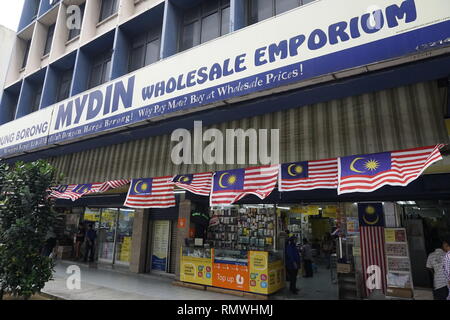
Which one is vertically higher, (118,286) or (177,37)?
(177,37)

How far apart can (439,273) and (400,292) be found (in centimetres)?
131

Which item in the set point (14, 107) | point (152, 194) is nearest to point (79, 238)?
point (14, 107)

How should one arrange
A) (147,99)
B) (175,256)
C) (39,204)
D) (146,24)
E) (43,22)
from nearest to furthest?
(39,204) → (147,99) → (146,24) → (175,256) → (43,22)

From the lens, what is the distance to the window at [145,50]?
34.5 feet

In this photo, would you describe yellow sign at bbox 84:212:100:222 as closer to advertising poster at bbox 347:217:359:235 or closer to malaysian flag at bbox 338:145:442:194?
advertising poster at bbox 347:217:359:235

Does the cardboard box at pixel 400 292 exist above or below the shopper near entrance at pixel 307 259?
below

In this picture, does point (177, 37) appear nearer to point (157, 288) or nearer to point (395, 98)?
point (395, 98)

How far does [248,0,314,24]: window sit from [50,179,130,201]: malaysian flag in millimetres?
6176

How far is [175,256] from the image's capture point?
37.3 ft

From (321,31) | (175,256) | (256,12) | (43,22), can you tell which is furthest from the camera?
(43,22)

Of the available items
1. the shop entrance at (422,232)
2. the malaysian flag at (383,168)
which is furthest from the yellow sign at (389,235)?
the malaysian flag at (383,168)

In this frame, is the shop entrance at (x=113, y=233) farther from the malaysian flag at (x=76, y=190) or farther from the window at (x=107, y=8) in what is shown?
the window at (x=107, y=8)
